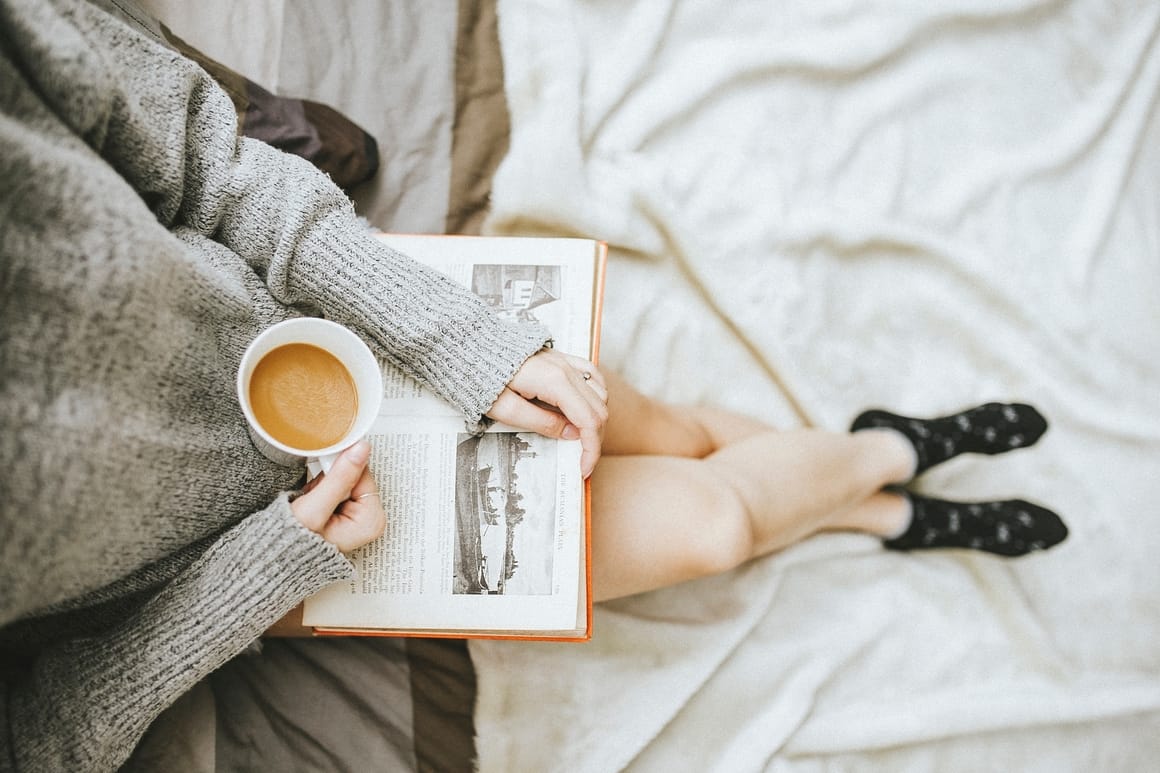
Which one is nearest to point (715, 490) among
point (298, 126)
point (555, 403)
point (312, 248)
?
point (555, 403)

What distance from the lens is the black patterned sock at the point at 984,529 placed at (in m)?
0.97

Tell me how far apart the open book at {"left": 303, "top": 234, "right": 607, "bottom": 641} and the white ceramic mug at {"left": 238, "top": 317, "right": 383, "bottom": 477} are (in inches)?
3.4

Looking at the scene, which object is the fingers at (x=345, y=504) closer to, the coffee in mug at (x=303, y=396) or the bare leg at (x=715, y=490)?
the coffee in mug at (x=303, y=396)

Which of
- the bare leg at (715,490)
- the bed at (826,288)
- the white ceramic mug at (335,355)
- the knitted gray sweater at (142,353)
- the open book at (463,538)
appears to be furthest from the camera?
the bed at (826,288)

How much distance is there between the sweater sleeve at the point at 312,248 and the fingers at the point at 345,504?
0.11 metres

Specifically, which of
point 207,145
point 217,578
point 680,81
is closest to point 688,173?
point 680,81

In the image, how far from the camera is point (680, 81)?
3.36 feet

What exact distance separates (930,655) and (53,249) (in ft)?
3.23

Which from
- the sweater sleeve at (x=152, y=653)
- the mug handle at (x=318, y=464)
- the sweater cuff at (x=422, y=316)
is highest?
the sweater cuff at (x=422, y=316)

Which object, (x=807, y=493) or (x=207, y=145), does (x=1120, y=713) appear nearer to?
(x=807, y=493)

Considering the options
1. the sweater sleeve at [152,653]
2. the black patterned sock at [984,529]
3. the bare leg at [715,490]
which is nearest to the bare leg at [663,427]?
the bare leg at [715,490]

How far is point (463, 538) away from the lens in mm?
666

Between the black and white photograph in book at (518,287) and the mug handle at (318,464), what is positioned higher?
the black and white photograph in book at (518,287)

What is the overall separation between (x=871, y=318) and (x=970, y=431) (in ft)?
0.63
